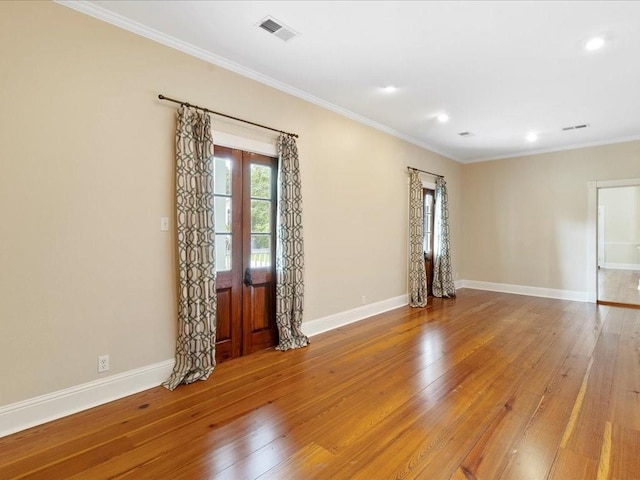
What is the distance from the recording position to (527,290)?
6.98m

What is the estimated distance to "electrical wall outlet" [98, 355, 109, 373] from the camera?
258 cm

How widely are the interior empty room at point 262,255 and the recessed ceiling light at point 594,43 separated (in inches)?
2.3

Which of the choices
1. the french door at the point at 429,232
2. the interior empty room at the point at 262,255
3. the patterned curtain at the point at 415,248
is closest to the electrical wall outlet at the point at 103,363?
the interior empty room at the point at 262,255

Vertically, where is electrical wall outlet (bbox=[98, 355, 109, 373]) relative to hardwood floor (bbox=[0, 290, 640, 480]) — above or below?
above

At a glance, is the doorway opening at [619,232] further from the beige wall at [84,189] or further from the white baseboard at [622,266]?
the beige wall at [84,189]

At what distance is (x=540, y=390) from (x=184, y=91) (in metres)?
4.16

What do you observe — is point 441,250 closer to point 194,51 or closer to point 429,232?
point 429,232

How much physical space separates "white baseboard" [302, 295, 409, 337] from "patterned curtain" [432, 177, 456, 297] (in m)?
1.14

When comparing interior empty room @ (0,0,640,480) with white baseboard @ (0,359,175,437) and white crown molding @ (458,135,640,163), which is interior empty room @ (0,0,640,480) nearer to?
white baseboard @ (0,359,175,437)

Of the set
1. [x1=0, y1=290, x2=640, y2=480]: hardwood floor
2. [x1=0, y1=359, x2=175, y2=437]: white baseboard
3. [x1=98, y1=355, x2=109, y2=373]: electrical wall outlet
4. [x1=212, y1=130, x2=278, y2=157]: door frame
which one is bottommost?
[x1=0, y1=290, x2=640, y2=480]: hardwood floor

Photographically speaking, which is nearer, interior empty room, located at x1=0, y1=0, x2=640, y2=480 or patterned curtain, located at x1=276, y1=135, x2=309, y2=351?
interior empty room, located at x1=0, y1=0, x2=640, y2=480

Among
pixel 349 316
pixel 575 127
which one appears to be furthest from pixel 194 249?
pixel 575 127

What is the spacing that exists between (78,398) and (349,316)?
3.25 meters

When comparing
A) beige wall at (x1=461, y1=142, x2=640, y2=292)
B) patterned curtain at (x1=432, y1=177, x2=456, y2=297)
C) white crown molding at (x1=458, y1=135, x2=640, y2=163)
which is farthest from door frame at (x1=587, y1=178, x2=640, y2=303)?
patterned curtain at (x1=432, y1=177, x2=456, y2=297)
